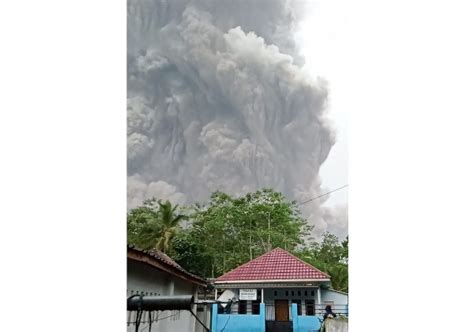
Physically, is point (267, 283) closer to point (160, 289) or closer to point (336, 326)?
point (336, 326)

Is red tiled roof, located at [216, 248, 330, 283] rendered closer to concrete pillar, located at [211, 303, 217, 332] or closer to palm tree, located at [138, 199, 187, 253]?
concrete pillar, located at [211, 303, 217, 332]

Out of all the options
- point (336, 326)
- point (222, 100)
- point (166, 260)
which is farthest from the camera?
point (222, 100)

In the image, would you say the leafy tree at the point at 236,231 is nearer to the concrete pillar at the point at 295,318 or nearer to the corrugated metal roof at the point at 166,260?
the corrugated metal roof at the point at 166,260

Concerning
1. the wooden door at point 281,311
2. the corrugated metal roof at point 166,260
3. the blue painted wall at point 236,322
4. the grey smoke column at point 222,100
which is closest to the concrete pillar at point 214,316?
the blue painted wall at point 236,322

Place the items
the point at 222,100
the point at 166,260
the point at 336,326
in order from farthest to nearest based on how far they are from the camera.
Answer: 1. the point at 222,100
2. the point at 166,260
3. the point at 336,326

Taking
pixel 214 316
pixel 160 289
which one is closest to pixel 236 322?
pixel 214 316
